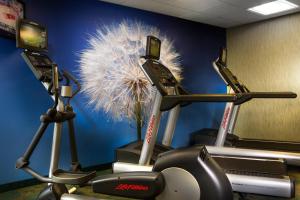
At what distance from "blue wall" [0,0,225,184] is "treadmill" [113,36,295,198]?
0.84 m

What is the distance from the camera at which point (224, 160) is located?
2.81 meters

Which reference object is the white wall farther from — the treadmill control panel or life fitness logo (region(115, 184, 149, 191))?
life fitness logo (region(115, 184, 149, 191))

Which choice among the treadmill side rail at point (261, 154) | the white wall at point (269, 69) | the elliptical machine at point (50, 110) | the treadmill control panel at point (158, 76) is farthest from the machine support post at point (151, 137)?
the white wall at point (269, 69)

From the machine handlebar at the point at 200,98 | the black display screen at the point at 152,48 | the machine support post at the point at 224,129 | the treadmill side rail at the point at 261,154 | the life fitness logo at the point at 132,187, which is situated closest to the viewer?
the life fitness logo at the point at 132,187

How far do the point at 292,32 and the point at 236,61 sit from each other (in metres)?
1.11

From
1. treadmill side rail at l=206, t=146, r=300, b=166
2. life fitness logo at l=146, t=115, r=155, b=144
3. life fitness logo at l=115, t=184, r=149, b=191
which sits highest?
life fitness logo at l=146, t=115, r=155, b=144

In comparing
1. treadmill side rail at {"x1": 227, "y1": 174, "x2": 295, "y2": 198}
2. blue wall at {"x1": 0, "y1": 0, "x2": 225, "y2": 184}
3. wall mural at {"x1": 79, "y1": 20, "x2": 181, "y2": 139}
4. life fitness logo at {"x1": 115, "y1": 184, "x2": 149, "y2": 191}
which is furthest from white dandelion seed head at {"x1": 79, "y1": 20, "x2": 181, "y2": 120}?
life fitness logo at {"x1": 115, "y1": 184, "x2": 149, "y2": 191}

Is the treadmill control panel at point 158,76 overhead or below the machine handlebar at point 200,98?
overhead

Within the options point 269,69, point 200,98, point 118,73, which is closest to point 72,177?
point 200,98

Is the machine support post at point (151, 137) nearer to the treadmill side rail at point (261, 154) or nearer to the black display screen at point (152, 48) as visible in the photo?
the black display screen at point (152, 48)

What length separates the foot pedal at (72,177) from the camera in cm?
202

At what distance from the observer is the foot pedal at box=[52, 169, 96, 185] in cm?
202

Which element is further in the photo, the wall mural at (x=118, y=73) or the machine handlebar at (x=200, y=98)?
the wall mural at (x=118, y=73)

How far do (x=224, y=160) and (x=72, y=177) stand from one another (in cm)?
155
